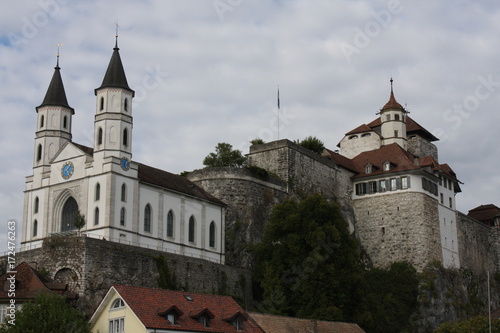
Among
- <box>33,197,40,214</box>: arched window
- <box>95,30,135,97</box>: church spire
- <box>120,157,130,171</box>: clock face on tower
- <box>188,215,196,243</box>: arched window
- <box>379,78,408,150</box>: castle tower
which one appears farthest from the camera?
<box>379,78,408,150</box>: castle tower

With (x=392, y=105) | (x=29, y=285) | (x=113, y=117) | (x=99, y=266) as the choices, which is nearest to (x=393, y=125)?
(x=392, y=105)

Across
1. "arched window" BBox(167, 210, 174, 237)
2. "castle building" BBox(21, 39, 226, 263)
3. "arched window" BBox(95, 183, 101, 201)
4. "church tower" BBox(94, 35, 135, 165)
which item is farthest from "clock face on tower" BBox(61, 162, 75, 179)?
"arched window" BBox(167, 210, 174, 237)

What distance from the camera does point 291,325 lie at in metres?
56.7

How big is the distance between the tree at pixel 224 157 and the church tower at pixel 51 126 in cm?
2203

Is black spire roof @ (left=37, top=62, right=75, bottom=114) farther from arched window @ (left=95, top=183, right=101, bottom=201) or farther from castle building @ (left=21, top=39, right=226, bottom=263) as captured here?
arched window @ (left=95, top=183, right=101, bottom=201)

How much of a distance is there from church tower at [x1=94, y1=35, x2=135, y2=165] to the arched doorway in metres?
4.33

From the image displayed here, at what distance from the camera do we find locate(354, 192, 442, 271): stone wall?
8588 cm

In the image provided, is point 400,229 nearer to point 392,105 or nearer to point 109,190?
point 392,105

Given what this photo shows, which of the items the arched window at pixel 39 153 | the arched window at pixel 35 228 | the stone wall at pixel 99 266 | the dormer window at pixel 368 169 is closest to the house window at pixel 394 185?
the dormer window at pixel 368 169

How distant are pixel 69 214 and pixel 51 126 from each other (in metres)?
8.62

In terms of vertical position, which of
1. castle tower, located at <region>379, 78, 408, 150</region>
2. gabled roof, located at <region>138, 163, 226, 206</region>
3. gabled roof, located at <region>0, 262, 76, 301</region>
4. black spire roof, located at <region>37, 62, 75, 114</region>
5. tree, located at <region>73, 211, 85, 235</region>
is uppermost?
castle tower, located at <region>379, 78, 408, 150</region>

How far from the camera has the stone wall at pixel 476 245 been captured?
94.2 m

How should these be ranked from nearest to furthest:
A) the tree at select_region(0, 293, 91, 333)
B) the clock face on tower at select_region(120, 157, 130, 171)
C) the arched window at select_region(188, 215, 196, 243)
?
the tree at select_region(0, 293, 91, 333) → the clock face on tower at select_region(120, 157, 130, 171) → the arched window at select_region(188, 215, 196, 243)

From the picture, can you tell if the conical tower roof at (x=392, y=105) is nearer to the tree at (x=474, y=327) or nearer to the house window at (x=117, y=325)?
the tree at (x=474, y=327)
